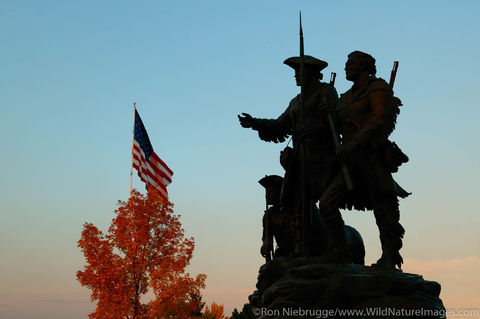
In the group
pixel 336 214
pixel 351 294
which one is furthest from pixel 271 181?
pixel 351 294

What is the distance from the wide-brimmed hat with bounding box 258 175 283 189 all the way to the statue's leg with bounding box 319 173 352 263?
251 centimetres

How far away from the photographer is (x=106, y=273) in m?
23.3

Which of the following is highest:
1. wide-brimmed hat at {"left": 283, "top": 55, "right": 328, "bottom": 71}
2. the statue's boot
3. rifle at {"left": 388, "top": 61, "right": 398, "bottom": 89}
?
wide-brimmed hat at {"left": 283, "top": 55, "right": 328, "bottom": 71}

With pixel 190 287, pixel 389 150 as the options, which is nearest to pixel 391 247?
pixel 389 150

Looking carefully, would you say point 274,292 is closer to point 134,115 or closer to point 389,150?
point 389,150

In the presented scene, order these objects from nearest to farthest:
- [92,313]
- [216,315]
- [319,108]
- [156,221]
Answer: [319,108] → [92,313] → [156,221] → [216,315]

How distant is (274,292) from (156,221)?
1827 centimetres

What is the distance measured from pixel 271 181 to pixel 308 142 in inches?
72.5

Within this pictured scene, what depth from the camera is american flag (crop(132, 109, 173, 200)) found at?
2523cm

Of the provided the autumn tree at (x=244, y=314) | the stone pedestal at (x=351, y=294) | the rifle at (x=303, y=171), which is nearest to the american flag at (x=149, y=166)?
the autumn tree at (x=244, y=314)

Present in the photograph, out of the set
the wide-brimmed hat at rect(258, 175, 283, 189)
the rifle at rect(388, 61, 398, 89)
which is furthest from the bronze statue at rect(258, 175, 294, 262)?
the rifle at rect(388, 61, 398, 89)

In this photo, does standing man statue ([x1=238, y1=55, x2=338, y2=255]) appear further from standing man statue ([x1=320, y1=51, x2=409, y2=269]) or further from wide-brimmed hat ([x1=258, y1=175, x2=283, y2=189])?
wide-brimmed hat ([x1=258, y1=175, x2=283, y2=189])

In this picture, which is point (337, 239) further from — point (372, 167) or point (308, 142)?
point (308, 142)

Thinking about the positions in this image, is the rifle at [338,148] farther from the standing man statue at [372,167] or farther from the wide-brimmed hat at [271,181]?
the wide-brimmed hat at [271,181]
